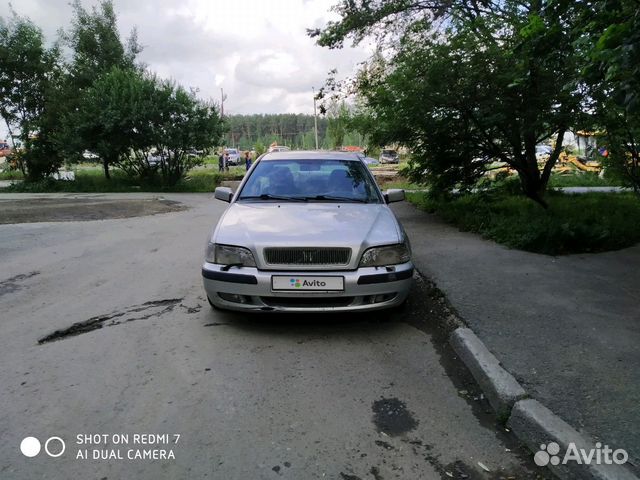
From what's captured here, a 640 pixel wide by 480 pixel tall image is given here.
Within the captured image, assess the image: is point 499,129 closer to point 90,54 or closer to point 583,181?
point 583,181

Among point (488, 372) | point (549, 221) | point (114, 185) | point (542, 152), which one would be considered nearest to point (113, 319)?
point (488, 372)

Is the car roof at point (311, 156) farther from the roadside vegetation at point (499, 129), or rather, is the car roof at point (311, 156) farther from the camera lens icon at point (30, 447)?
the camera lens icon at point (30, 447)

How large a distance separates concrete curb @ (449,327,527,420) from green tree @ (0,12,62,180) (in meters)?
20.5

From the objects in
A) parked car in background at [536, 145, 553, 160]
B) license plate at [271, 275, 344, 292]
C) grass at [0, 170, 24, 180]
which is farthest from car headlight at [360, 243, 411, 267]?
grass at [0, 170, 24, 180]

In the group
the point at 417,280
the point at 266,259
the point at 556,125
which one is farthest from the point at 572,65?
the point at 266,259

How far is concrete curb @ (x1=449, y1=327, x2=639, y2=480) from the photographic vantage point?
2265mm

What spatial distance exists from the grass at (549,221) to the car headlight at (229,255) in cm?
455

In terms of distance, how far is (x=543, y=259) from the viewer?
625 centimetres

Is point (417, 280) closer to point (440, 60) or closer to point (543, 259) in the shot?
point (543, 259)

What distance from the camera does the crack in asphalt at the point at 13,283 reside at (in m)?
5.59

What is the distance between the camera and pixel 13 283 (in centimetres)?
587

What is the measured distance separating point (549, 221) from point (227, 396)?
20.0 feet

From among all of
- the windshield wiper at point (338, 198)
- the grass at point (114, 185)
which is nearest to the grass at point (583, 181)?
the grass at point (114, 185)

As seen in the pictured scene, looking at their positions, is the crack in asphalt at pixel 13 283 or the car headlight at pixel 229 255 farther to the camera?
the crack in asphalt at pixel 13 283
